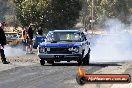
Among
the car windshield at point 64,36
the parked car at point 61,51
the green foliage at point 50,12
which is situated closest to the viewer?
the parked car at point 61,51

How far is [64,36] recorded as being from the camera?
737 inches

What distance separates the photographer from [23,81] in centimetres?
1203

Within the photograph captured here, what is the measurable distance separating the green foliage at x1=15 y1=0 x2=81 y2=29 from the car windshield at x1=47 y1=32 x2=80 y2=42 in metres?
29.7

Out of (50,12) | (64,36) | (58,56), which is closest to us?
(58,56)

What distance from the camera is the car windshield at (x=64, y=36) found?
18.6 meters

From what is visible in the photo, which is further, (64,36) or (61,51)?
(64,36)

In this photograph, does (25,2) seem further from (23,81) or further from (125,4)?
(125,4)

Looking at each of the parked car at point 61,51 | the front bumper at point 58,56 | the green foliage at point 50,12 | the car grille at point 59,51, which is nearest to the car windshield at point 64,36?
the parked car at point 61,51

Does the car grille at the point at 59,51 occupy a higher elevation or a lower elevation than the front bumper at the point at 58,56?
higher

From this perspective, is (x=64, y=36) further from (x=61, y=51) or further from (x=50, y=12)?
(x=50, y=12)

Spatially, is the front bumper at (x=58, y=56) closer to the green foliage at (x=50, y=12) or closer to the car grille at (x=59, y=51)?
the car grille at (x=59, y=51)

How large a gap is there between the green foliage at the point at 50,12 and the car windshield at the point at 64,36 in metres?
29.7

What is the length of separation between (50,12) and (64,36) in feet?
99.7

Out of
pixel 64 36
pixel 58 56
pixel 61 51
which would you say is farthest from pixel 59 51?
pixel 64 36
